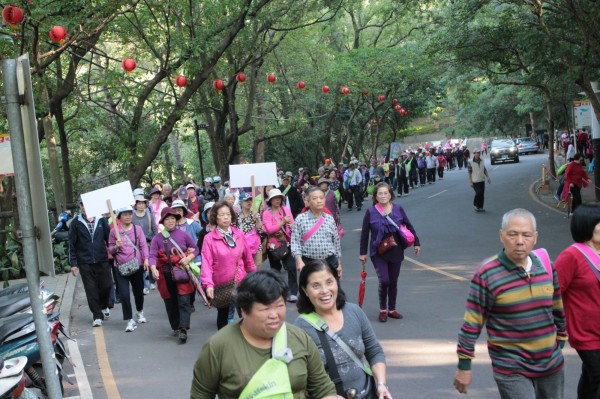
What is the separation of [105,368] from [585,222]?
5.45 m

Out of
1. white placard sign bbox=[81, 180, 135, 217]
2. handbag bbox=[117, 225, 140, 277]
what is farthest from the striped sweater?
white placard sign bbox=[81, 180, 135, 217]

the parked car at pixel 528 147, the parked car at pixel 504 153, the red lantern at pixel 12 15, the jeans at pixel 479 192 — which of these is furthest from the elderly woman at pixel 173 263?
the parked car at pixel 528 147

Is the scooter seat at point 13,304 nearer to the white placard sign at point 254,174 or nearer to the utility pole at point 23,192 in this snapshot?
the utility pole at point 23,192

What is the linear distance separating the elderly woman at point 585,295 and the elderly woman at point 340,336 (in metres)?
1.37

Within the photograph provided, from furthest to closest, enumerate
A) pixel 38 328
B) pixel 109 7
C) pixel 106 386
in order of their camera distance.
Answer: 1. pixel 109 7
2. pixel 106 386
3. pixel 38 328

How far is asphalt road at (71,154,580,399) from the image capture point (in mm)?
6848

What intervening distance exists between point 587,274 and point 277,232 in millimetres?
6396

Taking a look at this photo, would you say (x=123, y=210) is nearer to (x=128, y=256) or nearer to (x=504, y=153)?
(x=128, y=256)

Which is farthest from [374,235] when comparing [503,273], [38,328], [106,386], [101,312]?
[38,328]

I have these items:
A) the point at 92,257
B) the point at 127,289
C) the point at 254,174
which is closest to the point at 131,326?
the point at 127,289

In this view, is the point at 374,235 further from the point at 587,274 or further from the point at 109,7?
the point at 109,7

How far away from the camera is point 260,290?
3.37 m

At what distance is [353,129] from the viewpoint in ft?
141

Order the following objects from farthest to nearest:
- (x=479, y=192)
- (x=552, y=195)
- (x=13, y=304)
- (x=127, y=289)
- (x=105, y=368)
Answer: (x=552, y=195), (x=479, y=192), (x=127, y=289), (x=105, y=368), (x=13, y=304)
